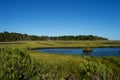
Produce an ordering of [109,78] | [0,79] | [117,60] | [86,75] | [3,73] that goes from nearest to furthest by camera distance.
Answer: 1. [0,79]
2. [3,73]
3. [86,75]
4. [109,78]
5. [117,60]

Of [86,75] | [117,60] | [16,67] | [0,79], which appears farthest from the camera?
[117,60]

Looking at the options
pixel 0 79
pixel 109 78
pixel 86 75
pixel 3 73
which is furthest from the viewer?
pixel 109 78

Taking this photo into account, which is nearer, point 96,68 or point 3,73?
point 3,73

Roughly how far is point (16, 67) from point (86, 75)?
141 inches

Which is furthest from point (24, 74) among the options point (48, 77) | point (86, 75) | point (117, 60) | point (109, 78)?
point (117, 60)

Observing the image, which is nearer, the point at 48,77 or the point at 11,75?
the point at 11,75

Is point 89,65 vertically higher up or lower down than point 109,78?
higher up

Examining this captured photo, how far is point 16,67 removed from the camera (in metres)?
11.3

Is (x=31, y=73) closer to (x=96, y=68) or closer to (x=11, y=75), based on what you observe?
(x=11, y=75)

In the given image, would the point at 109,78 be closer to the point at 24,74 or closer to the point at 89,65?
the point at 89,65

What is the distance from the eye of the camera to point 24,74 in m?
10.0

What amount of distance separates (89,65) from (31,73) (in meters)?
3.46

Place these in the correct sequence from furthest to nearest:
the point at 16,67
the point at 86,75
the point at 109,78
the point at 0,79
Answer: the point at 109,78 < the point at 86,75 < the point at 16,67 < the point at 0,79

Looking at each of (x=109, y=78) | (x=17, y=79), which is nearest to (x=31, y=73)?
(x=17, y=79)
